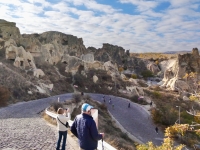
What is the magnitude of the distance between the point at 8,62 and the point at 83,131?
31.4 metres

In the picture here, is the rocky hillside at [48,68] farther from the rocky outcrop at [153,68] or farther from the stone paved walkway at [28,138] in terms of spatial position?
the rocky outcrop at [153,68]

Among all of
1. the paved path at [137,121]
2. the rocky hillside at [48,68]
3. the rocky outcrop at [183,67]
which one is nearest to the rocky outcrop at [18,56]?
the rocky hillside at [48,68]

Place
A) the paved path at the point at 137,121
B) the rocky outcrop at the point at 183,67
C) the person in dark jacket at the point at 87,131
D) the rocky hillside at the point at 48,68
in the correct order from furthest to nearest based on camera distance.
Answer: the rocky outcrop at the point at 183,67, the rocky hillside at the point at 48,68, the paved path at the point at 137,121, the person in dark jacket at the point at 87,131

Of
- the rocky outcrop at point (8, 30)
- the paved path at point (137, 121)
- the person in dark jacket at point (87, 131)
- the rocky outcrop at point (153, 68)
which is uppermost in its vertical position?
the rocky outcrop at point (8, 30)

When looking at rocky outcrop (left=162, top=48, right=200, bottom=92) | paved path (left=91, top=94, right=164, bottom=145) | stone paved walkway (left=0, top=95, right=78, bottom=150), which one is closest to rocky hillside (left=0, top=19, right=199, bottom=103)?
rocky outcrop (left=162, top=48, right=200, bottom=92)

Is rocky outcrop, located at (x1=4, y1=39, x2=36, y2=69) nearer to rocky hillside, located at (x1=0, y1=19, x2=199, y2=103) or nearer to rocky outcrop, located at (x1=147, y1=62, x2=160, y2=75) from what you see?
rocky hillside, located at (x1=0, y1=19, x2=199, y2=103)

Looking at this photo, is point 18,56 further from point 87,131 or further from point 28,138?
point 87,131

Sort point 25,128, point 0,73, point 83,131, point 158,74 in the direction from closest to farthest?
point 83,131, point 25,128, point 0,73, point 158,74

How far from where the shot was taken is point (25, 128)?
10.2 m

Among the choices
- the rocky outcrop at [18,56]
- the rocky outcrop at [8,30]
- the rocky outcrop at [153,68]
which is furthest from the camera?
the rocky outcrop at [153,68]

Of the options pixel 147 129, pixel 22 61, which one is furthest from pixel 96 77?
pixel 147 129

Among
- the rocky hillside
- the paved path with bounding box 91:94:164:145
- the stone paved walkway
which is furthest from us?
the rocky hillside

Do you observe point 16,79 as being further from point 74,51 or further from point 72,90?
point 74,51

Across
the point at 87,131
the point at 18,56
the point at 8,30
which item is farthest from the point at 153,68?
the point at 87,131
